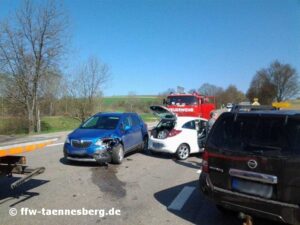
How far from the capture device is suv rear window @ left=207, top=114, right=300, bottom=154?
14.9 feet

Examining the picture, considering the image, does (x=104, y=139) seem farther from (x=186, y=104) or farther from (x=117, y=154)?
(x=186, y=104)

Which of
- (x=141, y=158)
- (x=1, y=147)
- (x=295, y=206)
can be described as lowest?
(x=141, y=158)

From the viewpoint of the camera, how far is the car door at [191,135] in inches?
491

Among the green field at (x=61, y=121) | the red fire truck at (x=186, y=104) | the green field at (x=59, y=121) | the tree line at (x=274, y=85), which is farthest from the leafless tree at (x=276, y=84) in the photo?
the red fire truck at (x=186, y=104)

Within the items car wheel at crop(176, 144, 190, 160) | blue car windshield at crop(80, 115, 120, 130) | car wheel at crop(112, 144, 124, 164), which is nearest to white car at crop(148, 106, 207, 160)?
car wheel at crop(176, 144, 190, 160)

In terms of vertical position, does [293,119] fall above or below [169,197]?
above

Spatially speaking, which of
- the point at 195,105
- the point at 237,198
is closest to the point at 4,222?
the point at 237,198

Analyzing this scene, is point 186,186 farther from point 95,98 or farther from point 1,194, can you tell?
point 95,98

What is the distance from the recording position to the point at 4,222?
5441 mm

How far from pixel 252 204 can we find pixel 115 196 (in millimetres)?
3226

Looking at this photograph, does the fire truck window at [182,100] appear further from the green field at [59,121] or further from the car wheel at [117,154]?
the green field at [59,121]

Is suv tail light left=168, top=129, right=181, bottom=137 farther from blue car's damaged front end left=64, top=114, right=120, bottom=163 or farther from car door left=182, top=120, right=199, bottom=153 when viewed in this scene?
blue car's damaged front end left=64, top=114, right=120, bottom=163

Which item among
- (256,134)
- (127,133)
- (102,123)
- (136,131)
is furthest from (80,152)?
(256,134)

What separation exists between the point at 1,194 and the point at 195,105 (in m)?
16.0
